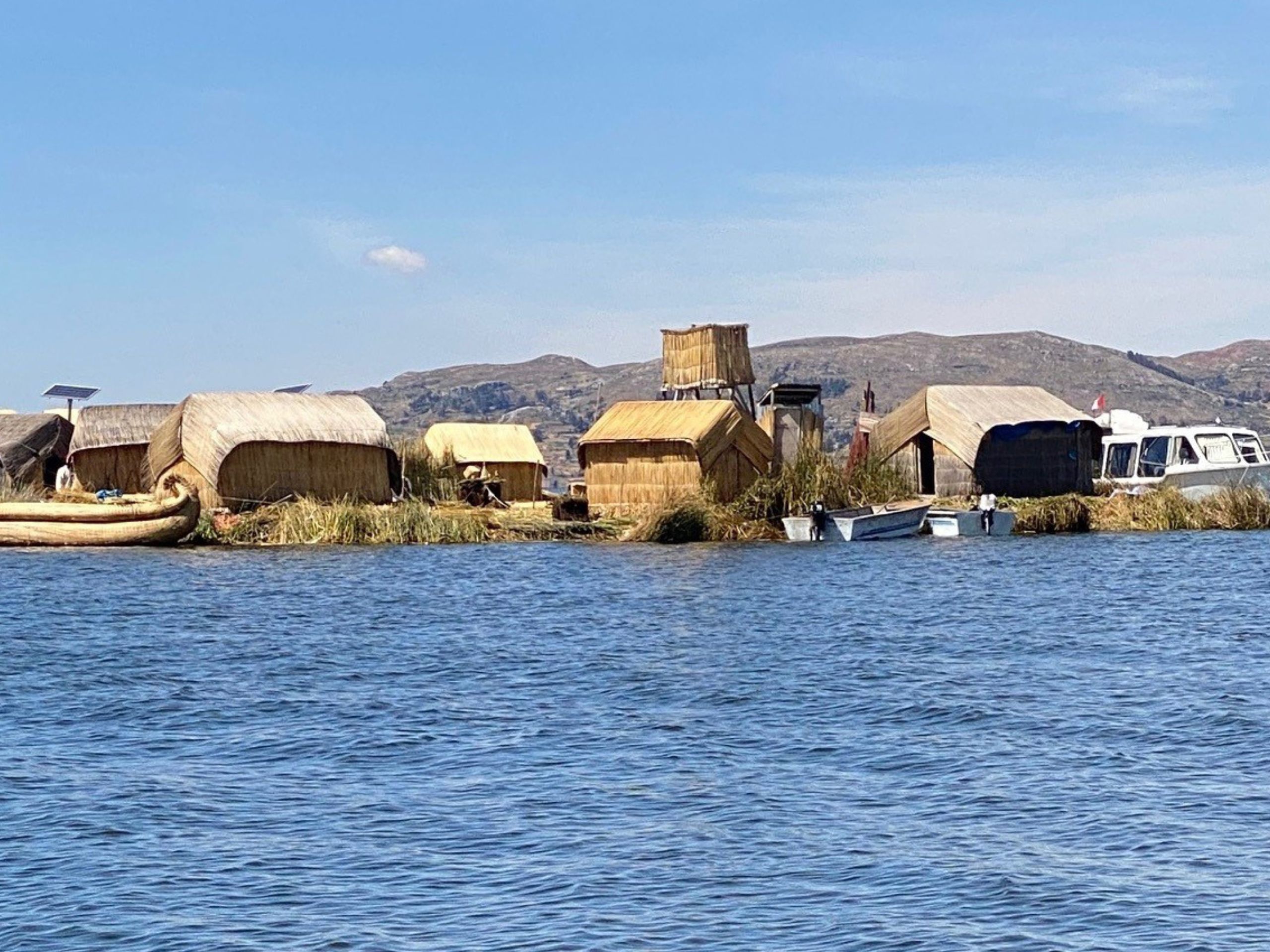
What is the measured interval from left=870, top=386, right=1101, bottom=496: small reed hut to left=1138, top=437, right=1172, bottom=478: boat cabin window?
4.02ft

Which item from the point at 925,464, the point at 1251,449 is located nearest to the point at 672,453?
the point at 925,464

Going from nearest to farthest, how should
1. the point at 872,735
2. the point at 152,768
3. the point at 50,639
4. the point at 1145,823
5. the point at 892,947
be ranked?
the point at 892,947 < the point at 1145,823 < the point at 152,768 < the point at 872,735 < the point at 50,639

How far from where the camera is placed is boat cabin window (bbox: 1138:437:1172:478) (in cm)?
4531

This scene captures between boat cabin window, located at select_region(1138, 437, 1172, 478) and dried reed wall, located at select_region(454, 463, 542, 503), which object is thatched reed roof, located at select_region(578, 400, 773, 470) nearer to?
dried reed wall, located at select_region(454, 463, 542, 503)

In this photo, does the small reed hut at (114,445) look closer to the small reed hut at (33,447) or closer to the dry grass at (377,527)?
the small reed hut at (33,447)

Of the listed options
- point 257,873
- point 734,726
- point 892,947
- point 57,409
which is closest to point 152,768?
point 257,873

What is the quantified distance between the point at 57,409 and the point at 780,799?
48.2m

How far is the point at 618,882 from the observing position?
36.4 feet

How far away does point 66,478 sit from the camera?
45.2 meters

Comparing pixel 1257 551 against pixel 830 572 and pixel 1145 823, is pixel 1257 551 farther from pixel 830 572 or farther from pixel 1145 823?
pixel 1145 823

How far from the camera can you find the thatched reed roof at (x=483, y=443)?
49656 millimetres

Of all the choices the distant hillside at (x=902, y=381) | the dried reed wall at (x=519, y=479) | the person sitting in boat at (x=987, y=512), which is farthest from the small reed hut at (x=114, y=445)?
the distant hillside at (x=902, y=381)

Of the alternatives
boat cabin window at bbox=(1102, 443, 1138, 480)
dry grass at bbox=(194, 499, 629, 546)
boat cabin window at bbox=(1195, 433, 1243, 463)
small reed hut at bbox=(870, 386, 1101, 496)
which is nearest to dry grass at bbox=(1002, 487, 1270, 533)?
small reed hut at bbox=(870, 386, 1101, 496)

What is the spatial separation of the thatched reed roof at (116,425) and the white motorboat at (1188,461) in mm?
24083
